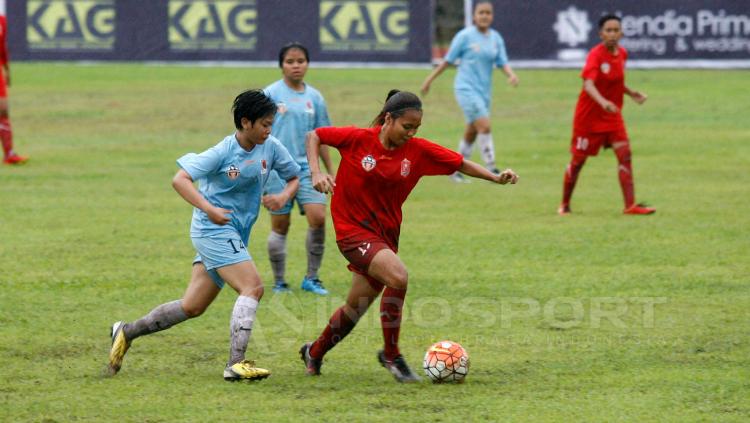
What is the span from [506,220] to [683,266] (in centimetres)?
324

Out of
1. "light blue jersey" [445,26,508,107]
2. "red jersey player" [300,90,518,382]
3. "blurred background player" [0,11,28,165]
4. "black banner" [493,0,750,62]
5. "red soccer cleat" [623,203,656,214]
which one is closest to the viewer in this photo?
"red jersey player" [300,90,518,382]

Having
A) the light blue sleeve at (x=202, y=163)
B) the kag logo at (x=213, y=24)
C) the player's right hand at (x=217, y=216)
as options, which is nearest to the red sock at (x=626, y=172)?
the light blue sleeve at (x=202, y=163)

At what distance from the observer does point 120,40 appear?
110 ft

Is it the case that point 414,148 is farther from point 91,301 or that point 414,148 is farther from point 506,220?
point 506,220

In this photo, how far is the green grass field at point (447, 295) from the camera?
769cm

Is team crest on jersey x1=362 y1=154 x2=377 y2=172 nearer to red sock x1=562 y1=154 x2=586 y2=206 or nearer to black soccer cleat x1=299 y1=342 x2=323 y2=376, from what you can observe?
black soccer cleat x1=299 y1=342 x2=323 y2=376

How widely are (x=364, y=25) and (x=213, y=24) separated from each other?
382cm

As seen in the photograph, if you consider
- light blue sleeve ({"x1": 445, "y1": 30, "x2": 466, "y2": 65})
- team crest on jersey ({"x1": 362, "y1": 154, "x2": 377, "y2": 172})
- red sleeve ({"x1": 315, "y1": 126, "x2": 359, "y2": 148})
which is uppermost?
light blue sleeve ({"x1": 445, "y1": 30, "x2": 466, "y2": 65})

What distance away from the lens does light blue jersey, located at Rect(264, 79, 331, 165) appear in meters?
11.2

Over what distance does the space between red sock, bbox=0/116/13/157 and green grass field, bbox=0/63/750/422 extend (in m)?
0.54

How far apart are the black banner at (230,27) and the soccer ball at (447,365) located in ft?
82.7

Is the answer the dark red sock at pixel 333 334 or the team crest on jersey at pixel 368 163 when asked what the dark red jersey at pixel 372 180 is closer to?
the team crest on jersey at pixel 368 163

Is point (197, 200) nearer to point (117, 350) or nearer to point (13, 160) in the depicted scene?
point (117, 350)

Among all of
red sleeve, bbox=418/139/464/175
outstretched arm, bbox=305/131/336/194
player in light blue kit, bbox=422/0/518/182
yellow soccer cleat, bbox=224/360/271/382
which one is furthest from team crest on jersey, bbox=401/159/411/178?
player in light blue kit, bbox=422/0/518/182
